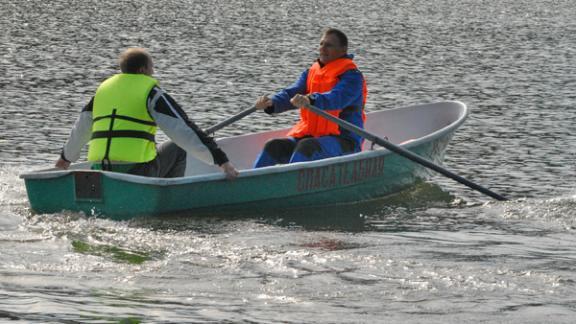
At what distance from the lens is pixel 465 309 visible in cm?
784

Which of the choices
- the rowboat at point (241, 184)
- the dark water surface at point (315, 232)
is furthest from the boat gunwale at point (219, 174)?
the dark water surface at point (315, 232)

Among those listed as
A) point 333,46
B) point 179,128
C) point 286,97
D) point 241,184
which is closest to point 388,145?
point 333,46

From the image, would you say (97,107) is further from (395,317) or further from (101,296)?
(395,317)

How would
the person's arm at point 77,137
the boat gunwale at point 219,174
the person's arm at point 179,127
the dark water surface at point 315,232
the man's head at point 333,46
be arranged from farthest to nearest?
1. the man's head at point 333,46
2. the person's arm at point 77,137
3. the person's arm at point 179,127
4. the boat gunwale at point 219,174
5. the dark water surface at point 315,232

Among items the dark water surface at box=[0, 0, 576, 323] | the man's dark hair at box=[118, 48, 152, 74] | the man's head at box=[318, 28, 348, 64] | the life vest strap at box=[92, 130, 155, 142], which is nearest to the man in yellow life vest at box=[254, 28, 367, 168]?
the man's head at box=[318, 28, 348, 64]

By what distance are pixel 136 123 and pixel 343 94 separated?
7.02ft

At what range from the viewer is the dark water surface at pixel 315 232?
307 inches

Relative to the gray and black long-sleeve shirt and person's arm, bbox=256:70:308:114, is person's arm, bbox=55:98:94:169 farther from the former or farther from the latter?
person's arm, bbox=256:70:308:114

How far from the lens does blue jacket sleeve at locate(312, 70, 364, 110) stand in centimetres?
1145

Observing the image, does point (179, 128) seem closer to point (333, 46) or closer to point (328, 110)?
point (328, 110)

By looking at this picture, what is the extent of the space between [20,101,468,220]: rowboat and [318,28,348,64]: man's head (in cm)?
89

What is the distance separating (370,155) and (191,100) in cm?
849

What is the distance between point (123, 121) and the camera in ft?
33.5

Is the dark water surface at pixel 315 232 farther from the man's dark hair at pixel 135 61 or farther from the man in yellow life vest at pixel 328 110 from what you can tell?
the man's dark hair at pixel 135 61
